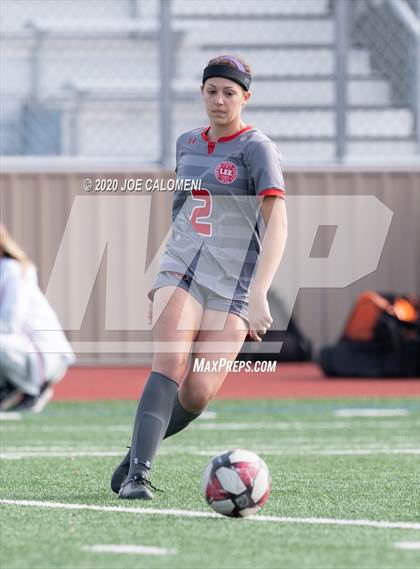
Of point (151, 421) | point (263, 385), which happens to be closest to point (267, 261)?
point (151, 421)

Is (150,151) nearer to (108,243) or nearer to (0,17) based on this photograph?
(108,243)

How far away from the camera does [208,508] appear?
527cm

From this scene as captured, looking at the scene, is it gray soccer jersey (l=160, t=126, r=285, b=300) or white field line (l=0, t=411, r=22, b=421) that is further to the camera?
white field line (l=0, t=411, r=22, b=421)

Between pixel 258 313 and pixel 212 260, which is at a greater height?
pixel 212 260

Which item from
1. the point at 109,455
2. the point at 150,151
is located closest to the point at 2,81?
the point at 150,151

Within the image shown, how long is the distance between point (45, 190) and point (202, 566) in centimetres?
1157

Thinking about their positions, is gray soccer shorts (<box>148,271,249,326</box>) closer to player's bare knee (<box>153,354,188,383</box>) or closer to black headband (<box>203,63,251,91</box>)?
player's bare knee (<box>153,354,188,383</box>)

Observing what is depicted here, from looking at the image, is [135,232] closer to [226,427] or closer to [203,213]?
[226,427]

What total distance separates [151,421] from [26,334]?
512 centimetres

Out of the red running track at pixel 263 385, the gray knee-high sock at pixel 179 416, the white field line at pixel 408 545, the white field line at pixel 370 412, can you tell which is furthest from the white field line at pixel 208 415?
the white field line at pixel 408 545

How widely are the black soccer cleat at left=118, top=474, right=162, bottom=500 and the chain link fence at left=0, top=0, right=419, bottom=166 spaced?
10.0 metres

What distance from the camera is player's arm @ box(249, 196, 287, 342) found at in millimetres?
5383

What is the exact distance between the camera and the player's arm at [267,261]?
212 inches

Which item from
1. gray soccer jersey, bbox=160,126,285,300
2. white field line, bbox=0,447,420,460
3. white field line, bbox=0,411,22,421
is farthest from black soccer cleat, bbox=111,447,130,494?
white field line, bbox=0,411,22,421
